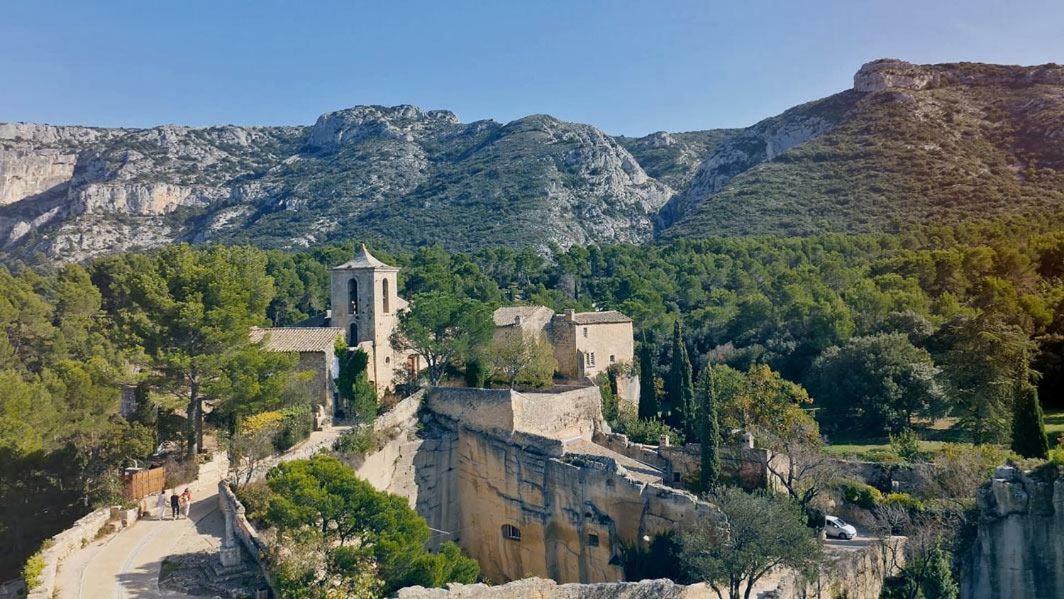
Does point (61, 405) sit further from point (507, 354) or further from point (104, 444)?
point (507, 354)

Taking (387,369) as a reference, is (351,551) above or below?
below

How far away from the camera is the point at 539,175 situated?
315 feet

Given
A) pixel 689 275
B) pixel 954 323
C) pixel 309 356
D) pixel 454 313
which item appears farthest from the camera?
pixel 689 275

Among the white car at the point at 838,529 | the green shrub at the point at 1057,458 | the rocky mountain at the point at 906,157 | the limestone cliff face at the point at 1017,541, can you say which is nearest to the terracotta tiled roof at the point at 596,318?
the white car at the point at 838,529

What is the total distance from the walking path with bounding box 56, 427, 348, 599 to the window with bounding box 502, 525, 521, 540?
366 inches

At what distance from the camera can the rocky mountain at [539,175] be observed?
6328cm

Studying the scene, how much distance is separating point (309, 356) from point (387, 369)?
181 inches

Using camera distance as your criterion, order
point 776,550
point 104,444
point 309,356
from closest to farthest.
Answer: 1. point 776,550
2. point 104,444
3. point 309,356

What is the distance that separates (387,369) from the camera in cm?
3244

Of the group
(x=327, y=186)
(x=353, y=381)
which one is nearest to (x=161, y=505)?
(x=353, y=381)

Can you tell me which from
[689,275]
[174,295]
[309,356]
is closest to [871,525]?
[309,356]

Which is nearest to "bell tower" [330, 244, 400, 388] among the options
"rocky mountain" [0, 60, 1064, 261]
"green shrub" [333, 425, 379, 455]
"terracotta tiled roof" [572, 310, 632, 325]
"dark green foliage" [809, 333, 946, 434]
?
"green shrub" [333, 425, 379, 455]

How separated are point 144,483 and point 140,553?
4278mm

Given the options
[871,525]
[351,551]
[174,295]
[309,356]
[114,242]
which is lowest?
[871,525]
